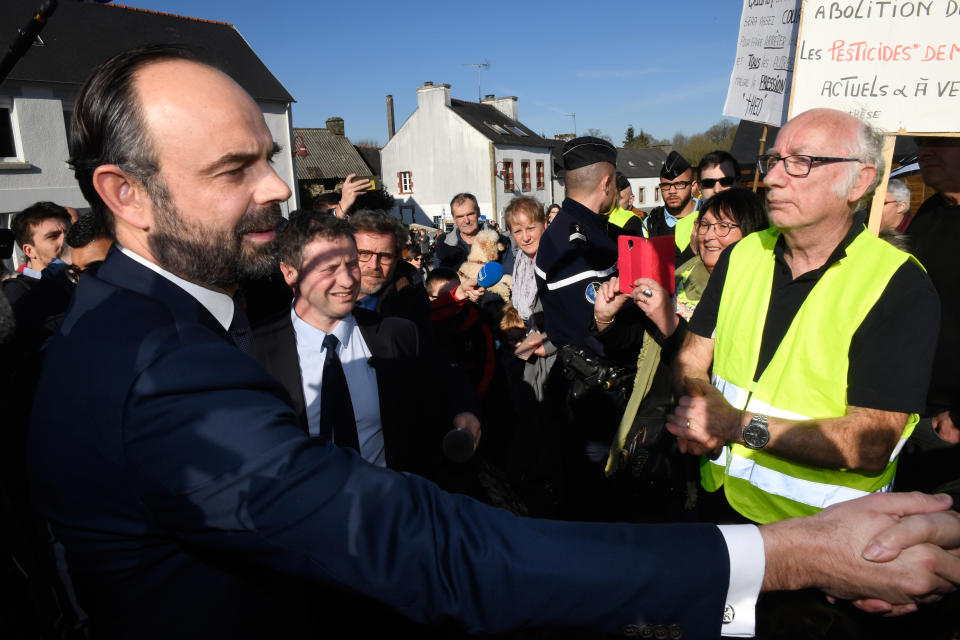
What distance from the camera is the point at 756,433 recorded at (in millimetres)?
2031

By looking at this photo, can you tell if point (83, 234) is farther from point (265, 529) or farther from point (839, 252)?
point (839, 252)

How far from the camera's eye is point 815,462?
76.7 inches

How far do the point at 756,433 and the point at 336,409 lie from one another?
1.60 meters

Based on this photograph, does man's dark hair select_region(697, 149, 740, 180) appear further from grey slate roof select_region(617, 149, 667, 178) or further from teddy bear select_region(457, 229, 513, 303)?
grey slate roof select_region(617, 149, 667, 178)

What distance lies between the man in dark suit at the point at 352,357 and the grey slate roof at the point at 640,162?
5057 cm

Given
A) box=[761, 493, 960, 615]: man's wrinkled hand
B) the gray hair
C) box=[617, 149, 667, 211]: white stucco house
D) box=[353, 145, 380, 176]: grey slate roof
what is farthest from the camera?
box=[617, 149, 667, 211]: white stucco house

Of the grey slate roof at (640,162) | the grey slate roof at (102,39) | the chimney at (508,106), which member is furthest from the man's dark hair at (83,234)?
the grey slate roof at (640,162)

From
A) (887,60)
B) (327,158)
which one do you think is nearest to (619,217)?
(887,60)

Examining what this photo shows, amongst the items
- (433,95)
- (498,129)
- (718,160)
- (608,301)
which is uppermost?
(433,95)

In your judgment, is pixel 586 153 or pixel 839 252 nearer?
pixel 839 252

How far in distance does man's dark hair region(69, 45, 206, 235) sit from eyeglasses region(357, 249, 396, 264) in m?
2.44

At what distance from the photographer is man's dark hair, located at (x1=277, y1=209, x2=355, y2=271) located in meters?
2.76

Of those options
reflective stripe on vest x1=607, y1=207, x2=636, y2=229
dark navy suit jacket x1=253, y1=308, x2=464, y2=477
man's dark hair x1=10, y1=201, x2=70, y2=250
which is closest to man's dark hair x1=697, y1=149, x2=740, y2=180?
reflective stripe on vest x1=607, y1=207, x2=636, y2=229

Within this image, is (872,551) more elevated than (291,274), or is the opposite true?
(291,274)
